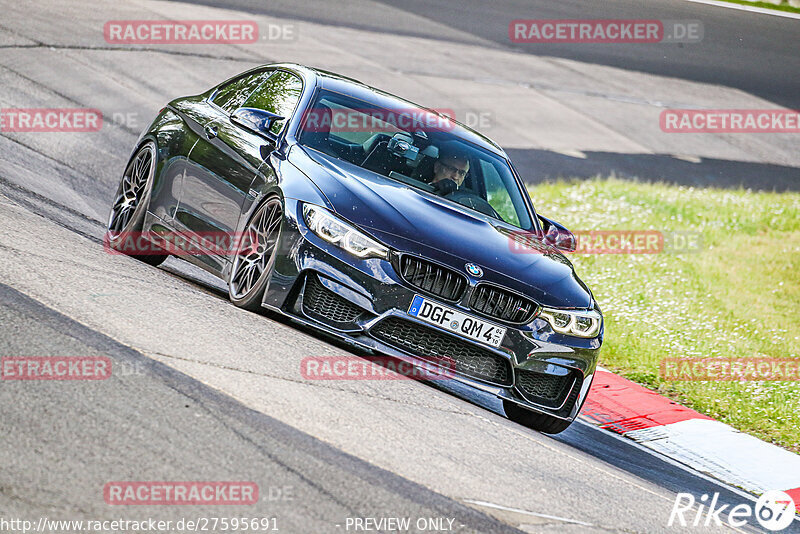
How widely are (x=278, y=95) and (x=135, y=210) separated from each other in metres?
1.40

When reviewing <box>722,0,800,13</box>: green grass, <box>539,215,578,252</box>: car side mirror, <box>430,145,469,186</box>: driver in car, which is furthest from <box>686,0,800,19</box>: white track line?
<box>430,145,469,186</box>: driver in car

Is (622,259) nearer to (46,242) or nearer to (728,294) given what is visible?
(728,294)

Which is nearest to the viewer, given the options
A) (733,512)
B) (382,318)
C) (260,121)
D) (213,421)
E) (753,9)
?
(213,421)

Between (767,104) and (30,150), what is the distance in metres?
16.5

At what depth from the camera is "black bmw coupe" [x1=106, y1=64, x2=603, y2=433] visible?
666 cm

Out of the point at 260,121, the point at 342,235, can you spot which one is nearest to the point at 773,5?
the point at 260,121

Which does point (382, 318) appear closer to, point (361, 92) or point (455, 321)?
point (455, 321)

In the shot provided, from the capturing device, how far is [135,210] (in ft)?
28.7

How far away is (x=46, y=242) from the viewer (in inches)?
306

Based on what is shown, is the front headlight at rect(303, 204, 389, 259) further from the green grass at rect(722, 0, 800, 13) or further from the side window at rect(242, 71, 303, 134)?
the green grass at rect(722, 0, 800, 13)

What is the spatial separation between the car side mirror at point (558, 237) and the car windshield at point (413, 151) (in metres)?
0.17

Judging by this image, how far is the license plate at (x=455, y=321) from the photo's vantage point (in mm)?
6609

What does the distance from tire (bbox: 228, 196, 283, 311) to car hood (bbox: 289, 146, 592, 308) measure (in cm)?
35

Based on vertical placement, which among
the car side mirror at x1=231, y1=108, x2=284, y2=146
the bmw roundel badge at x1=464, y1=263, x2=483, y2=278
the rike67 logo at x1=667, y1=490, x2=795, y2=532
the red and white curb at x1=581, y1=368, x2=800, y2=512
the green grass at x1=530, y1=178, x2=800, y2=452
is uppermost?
the car side mirror at x1=231, y1=108, x2=284, y2=146
